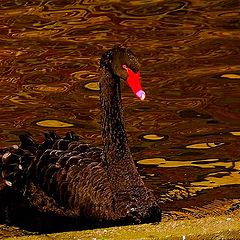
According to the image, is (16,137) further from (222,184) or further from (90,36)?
(90,36)

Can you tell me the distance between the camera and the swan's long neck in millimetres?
5680

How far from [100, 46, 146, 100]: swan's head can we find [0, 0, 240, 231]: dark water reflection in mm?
715

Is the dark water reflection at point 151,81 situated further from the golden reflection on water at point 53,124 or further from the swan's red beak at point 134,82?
the swan's red beak at point 134,82

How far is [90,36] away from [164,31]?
24.6 inches

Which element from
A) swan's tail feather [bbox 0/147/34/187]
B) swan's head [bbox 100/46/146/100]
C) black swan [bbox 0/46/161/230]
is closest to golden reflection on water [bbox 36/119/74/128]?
swan's tail feather [bbox 0/147/34/187]

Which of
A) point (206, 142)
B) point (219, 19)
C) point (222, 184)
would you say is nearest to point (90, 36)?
point (219, 19)

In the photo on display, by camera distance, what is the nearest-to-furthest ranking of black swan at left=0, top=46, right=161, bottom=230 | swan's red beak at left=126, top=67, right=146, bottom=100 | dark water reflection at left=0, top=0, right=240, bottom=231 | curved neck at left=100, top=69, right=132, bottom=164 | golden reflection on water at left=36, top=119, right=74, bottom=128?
Answer: swan's red beak at left=126, top=67, right=146, bottom=100
black swan at left=0, top=46, right=161, bottom=230
curved neck at left=100, top=69, right=132, bottom=164
dark water reflection at left=0, top=0, right=240, bottom=231
golden reflection on water at left=36, top=119, right=74, bottom=128

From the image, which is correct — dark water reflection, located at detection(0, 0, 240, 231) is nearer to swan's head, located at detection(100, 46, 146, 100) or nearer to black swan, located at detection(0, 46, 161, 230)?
black swan, located at detection(0, 46, 161, 230)

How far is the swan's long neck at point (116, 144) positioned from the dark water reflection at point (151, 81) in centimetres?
29

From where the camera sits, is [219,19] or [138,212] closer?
[138,212]

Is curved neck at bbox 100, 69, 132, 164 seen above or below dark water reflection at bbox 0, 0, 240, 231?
above

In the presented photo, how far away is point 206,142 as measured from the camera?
677cm

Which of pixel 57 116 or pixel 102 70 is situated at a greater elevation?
pixel 102 70

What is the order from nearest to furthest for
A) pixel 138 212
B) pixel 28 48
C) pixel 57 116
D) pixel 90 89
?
pixel 138 212 → pixel 57 116 → pixel 90 89 → pixel 28 48
